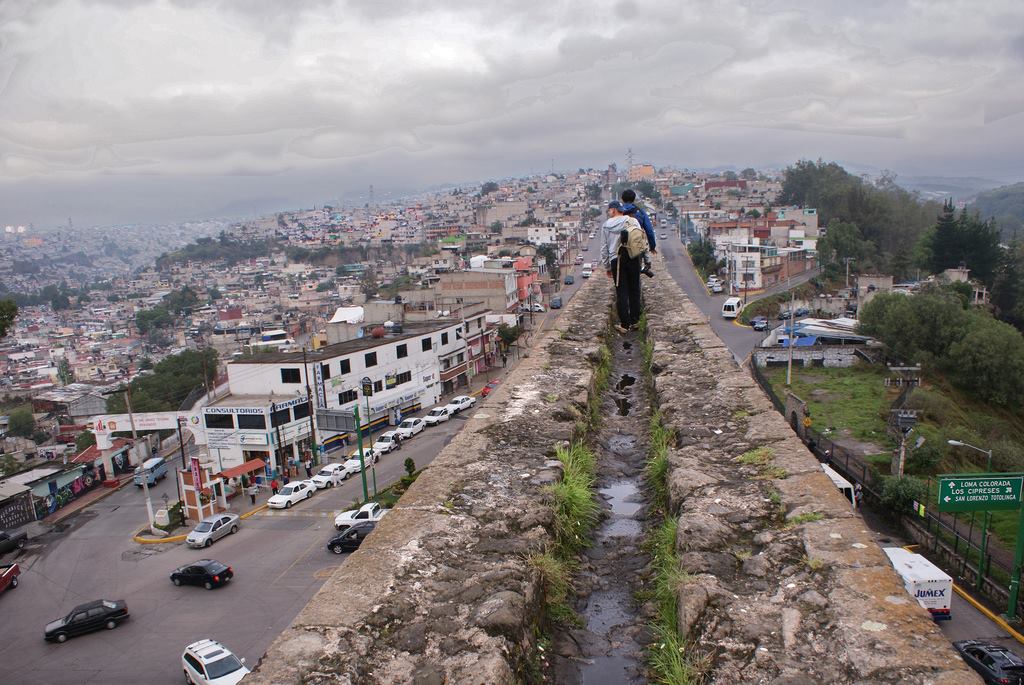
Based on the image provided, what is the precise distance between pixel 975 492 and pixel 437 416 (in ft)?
79.2

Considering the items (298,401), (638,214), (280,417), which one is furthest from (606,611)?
(298,401)

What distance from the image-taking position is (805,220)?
7319 centimetres

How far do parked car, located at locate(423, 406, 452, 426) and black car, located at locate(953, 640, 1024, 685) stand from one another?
2453cm

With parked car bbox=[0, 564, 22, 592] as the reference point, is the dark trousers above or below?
above

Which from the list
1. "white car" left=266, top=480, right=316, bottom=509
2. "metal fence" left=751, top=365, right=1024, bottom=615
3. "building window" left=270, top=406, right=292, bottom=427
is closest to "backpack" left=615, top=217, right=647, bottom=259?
"metal fence" left=751, top=365, right=1024, bottom=615

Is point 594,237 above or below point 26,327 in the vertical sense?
above

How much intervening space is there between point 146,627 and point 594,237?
9635 centimetres

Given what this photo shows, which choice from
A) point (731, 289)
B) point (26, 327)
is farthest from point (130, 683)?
point (26, 327)

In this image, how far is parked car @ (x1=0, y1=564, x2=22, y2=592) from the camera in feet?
69.8

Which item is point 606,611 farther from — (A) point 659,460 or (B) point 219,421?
(B) point 219,421

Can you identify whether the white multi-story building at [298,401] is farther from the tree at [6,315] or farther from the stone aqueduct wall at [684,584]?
the stone aqueduct wall at [684,584]

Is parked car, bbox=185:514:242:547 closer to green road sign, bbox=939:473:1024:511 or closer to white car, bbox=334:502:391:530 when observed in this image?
white car, bbox=334:502:391:530

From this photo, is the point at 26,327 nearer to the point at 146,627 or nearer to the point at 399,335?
the point at 399,335

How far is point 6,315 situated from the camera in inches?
797
